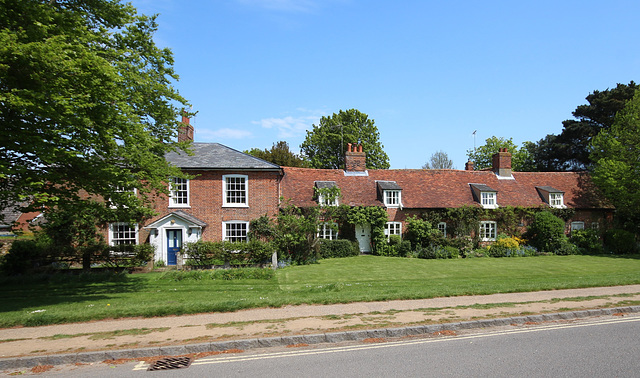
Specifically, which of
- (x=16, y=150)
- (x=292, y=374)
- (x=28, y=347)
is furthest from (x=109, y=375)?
(x=16, y=150)

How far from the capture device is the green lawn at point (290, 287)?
10.5 metres

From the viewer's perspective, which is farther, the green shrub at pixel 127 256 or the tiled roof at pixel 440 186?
the tiled roof at pixel 440 186

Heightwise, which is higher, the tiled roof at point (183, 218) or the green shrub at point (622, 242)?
the tiled roof at point (183, 218)

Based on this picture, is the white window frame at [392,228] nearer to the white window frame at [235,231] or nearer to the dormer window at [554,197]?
the white window frame at [235,231]

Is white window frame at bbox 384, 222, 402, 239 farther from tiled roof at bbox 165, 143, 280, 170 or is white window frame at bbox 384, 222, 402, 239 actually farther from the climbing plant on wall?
tiled roof at bbox 165, 143, 280, 170

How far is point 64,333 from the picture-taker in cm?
848

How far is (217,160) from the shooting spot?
23.6 meters

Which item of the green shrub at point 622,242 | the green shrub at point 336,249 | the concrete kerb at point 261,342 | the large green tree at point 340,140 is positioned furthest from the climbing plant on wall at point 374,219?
the large green tree at point 340,140

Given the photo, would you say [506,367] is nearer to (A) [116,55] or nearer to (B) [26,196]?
(B) [26,196]

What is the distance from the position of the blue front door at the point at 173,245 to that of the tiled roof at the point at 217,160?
12.6 feet

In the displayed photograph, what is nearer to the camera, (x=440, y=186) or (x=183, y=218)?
(x=183, y=218)

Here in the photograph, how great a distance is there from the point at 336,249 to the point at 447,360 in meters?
18.4

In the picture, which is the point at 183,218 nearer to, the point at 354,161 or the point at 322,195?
the point at 322,195

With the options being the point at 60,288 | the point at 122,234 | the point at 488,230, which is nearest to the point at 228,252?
the point at 122,234
